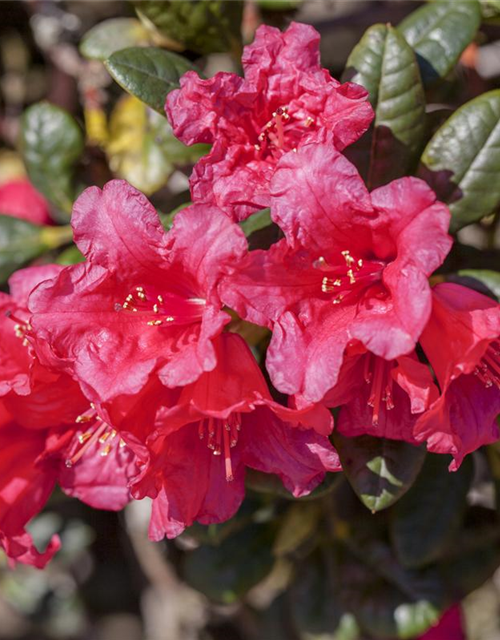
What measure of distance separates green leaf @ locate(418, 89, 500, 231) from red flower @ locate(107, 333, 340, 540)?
447 mm

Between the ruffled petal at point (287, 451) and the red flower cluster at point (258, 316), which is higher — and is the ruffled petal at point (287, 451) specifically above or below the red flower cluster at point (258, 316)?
below

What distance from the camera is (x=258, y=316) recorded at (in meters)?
1.09

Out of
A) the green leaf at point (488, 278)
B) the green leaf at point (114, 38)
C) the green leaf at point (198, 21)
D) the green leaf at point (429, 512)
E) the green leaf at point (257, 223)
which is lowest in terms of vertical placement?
the green leaf at point (429, 512)

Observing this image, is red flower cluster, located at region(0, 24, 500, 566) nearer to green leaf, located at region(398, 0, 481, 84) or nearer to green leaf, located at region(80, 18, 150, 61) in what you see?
green leaf, located at region(398, 0, 481, 84)

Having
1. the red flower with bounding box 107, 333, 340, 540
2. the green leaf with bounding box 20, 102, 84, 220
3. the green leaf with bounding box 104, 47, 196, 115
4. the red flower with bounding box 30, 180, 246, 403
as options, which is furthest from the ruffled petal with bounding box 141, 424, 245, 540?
the green leaf with bounding box 20, 102, 84, 220

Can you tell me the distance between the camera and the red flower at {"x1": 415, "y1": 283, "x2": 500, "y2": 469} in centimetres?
107

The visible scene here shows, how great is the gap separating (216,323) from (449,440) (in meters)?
0.33

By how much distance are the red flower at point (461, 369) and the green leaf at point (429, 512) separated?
1.68 ft

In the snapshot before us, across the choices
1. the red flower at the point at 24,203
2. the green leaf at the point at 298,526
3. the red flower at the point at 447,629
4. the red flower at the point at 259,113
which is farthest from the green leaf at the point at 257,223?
the red flower at the point at 447,629

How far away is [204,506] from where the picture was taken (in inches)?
48.7

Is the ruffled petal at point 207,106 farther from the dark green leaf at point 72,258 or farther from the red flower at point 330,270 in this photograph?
the dark green leaf at point 72,258

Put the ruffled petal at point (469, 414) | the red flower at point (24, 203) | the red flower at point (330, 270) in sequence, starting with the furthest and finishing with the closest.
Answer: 1. the red flower at point (24, 203)
2. the ruffled petal at point (469, 414)
3. the red flower at point (330, 270)

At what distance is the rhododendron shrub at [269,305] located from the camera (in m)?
1.08

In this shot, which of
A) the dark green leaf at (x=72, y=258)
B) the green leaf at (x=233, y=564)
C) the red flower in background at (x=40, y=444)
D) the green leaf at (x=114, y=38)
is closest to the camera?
the red flower in background at (x=40, y=444)
